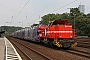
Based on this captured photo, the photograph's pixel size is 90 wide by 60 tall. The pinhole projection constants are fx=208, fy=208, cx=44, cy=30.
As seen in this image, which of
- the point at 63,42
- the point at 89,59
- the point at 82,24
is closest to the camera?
the point at 89,59

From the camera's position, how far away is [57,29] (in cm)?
2258

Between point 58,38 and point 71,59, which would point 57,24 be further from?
point 71,59

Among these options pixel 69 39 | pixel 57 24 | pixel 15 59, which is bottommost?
pixel 15 59

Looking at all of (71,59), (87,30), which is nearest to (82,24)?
(87,30)

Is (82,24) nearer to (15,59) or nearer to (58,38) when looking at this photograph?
(58,38)

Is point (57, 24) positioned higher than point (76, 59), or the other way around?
point (57, 24)

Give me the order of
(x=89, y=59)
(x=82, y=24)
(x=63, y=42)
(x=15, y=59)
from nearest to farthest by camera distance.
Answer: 1. (x=89, y=59)
2. (x=15, y=59)
3. (x=63, y=42)
4. (x=82, y=24)

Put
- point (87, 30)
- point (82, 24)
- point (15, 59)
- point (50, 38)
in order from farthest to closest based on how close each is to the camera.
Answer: point (82, 24) < point (87, 30) < point (50, 38) < point (15, 59)

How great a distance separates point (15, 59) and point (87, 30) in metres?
71.4

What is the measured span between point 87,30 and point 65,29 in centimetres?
6318

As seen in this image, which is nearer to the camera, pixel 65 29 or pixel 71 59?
pixel 71 59

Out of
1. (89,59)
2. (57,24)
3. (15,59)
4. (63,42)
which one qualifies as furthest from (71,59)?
(57,24)

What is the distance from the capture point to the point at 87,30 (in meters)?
84.0

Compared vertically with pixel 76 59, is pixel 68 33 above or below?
above
